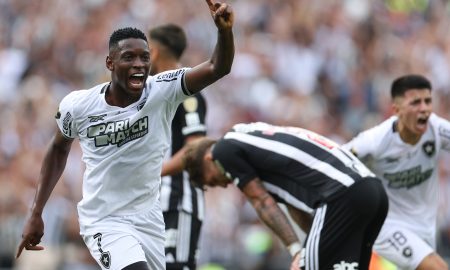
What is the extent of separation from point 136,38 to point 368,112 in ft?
33.2

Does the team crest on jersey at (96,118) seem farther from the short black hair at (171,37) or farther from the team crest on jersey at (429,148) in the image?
the team crest on jersey at (429,148)

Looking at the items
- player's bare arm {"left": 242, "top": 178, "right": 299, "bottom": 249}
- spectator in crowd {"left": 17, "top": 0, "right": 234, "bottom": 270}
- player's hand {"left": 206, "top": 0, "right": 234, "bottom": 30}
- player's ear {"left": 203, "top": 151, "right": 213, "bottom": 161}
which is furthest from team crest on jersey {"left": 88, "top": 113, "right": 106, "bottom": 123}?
player's bare arm {"left": 242, "top": 178, "right": 299, "bottom": 249}

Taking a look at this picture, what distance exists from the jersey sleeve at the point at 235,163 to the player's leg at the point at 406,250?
1.98m

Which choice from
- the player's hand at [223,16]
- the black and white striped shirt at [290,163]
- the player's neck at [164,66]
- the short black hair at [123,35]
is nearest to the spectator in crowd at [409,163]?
the black and white striped shirt at [290,163]

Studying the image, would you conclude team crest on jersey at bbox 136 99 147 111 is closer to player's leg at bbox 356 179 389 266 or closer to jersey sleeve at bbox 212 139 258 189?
jersey sleeve at bbox 212 139 258 189

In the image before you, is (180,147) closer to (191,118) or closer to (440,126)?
(191,118)

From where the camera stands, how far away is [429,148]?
9.80 m

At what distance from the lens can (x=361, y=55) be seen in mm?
18203

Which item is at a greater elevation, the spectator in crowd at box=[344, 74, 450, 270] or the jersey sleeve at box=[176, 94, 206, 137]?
the jersey sleeve at box=[176, 94, 206, 137]

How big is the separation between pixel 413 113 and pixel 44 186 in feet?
11.4

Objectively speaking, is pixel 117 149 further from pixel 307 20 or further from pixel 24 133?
pixel 307 20

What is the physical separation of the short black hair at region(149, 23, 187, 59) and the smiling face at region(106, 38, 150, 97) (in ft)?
7.59

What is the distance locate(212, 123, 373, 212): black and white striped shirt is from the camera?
27.2ft

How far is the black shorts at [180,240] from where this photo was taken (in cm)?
945
